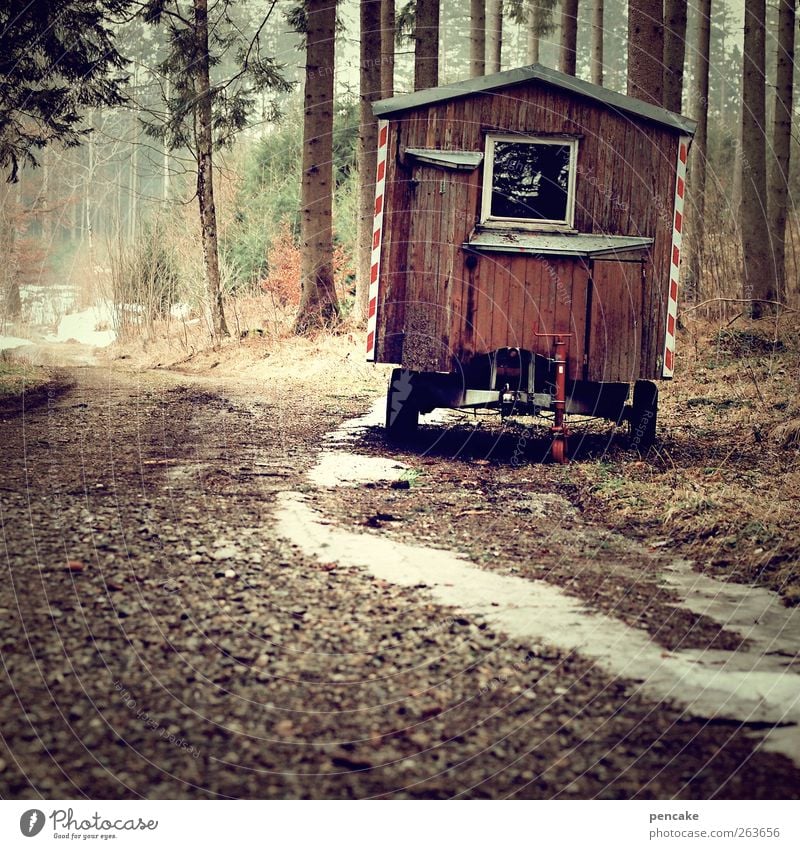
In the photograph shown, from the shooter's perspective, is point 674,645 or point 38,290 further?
point 38,290

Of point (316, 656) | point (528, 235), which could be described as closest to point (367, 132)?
point (528, 235)

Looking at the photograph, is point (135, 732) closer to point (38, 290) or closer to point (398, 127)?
point (398, 127)

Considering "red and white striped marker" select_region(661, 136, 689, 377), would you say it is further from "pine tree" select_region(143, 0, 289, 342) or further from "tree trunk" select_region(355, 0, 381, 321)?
"pine tree" select_region(143, 0, 289, 342)

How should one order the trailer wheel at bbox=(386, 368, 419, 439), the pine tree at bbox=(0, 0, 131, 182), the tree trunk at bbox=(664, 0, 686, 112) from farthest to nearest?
the tree trunk at bbox=(664, 0, 686, 112) < the pine tree at bbox=(0, 0, 131, 182) < the trailer wheel at bbox=(386, 368, 419, 439)

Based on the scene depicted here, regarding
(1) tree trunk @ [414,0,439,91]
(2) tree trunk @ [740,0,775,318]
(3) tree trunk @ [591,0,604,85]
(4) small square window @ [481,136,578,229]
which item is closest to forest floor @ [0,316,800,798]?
(4) small square window @ [481,136,578,229]

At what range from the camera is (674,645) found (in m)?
3.92

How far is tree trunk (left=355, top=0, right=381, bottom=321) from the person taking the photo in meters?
18.6

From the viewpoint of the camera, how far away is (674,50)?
50.8ft

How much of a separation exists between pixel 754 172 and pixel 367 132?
321 inches

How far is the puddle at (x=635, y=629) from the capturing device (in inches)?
131

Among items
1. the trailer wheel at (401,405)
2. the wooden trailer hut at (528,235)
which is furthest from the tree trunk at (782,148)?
the trailer wheel at (401,405)

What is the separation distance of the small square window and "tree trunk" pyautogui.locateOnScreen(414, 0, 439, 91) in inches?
418

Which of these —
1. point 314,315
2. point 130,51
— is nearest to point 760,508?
point 314,315
